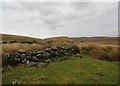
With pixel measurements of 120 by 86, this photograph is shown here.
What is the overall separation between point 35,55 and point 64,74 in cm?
715

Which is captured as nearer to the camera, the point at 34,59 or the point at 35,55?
the point at 34,59

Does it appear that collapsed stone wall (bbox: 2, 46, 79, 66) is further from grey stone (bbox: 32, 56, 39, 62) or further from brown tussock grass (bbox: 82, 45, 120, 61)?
brown tussock grass (bbox: 82, 45, 120, 61)

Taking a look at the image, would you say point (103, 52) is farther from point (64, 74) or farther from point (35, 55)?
point (64, 74)

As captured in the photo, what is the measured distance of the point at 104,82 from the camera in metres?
19.9

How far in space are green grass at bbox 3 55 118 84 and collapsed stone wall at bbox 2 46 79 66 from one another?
1394 millimetres

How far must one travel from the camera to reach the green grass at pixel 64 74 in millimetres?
19359

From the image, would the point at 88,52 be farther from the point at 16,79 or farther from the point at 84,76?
the point at 16,79

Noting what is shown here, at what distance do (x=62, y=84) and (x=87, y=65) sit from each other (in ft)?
Answer: 23.8

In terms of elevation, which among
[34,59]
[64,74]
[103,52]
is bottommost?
[64,74]

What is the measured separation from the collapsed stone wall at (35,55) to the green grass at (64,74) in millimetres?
1394

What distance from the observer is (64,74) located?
2091 cm

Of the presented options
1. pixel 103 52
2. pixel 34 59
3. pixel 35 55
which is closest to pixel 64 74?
pixel 34 59

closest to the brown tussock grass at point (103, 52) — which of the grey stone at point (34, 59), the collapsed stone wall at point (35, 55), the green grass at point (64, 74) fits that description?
the collapsed stone wall at point (35, 55)

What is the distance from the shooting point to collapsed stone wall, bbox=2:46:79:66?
24.5 m
